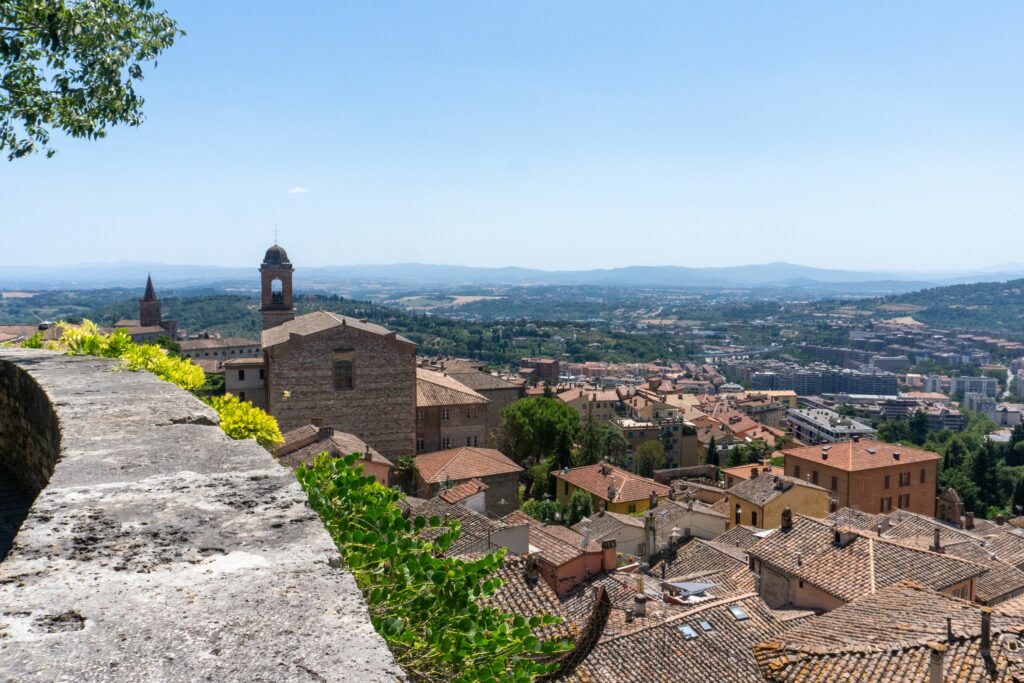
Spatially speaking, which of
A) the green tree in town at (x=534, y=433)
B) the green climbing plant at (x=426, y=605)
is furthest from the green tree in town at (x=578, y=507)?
the green climbing plant at (x=426, y=605)

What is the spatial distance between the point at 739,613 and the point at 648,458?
41.6 meters

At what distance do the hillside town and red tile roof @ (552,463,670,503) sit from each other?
104 mm

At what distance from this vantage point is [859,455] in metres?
43.0

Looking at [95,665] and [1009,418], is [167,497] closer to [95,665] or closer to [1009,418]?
[95,665]

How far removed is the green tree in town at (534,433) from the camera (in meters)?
40.4

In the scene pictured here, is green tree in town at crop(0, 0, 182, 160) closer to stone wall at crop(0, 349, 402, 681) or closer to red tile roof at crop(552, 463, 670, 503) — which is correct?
stone wall at crop(0, 349, 402, 681)

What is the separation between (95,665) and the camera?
5.31 feet

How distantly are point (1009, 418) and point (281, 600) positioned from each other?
5416 inches

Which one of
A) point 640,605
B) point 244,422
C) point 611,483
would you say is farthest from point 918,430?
point 244,422

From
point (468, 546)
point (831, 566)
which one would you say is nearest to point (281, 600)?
point (468, 546)

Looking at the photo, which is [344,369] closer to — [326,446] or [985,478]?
[326,446]

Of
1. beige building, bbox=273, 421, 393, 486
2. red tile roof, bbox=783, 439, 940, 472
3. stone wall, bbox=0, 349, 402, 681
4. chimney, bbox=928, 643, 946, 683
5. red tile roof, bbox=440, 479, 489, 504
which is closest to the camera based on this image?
stone wall, bbox=0, 349, 402, 681

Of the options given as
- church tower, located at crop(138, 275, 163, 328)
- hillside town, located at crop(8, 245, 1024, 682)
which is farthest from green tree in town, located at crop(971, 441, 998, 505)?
church tower, located at crop(138, 275, 163, 328)

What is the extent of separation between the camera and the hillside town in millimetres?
10912
